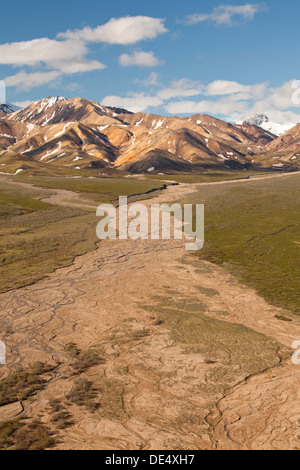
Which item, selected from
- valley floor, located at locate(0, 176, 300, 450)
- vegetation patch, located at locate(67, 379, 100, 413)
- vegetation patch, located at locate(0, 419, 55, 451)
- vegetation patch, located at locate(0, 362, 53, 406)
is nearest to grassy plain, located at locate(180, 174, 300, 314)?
valley floor, located at locate(0, 176, 300, 450)

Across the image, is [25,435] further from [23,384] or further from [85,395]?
[23,384]

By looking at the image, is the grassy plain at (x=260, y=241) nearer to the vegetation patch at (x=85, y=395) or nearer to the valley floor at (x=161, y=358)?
the valley floor at (x=161, y=358)

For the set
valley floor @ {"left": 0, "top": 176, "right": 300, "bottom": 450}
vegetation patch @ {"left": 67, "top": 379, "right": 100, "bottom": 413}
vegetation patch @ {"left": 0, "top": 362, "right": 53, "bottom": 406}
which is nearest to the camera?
valley floor @ {"left": 0, "top": 176, "right": 300, "bottom": 450}

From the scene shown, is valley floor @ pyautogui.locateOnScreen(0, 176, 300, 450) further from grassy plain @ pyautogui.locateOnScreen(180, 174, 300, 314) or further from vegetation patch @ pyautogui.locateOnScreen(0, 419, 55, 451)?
grassy plain @ pyautogui.locateOnScreen(180, 174, 300, 314)

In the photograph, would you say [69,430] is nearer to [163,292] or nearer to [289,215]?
[163,292]

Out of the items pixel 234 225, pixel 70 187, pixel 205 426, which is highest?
pixel 70 187

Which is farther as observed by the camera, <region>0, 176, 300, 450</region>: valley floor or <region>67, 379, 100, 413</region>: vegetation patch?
<region>67, 379, 100, 413</region>: vegetation patch

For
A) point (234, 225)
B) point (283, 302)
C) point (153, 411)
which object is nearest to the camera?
point (153, 411)

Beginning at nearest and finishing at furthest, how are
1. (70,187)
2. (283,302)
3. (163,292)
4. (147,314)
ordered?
(147,314) < (283,302) < (163,292) < (70,187)

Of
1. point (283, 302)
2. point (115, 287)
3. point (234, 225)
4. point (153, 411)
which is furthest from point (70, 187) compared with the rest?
point (153, 411)
